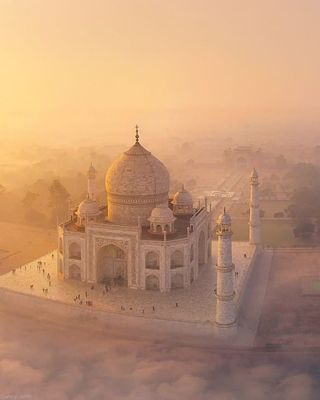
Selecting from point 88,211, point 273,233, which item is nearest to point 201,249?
point 88,211

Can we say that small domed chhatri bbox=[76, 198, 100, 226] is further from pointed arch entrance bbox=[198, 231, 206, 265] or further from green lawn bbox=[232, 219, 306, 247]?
green lawn bbox=[232, 219, 306, 247]

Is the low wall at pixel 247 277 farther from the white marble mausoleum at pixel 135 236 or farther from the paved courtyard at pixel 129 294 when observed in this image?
the white marble mausoleum at pixel 135 236

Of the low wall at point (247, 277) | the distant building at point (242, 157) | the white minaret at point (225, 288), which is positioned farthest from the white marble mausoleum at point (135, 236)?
the distant building at point (242, 157)

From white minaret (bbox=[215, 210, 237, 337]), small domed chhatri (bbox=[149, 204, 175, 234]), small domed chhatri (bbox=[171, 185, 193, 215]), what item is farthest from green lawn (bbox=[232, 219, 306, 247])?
white minaret (bbox=[215, 210, 237, 337])

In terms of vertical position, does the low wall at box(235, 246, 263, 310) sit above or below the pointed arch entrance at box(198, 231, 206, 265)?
below

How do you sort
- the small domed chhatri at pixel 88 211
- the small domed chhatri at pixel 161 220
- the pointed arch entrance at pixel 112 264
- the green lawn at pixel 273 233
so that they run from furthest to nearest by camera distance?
the green lawn at pixel 273 233, the small domed chhatri at pixel 88 211, the pointed arch entrance at pixel 112 264, the small domed chhatri at pixel 161 220
